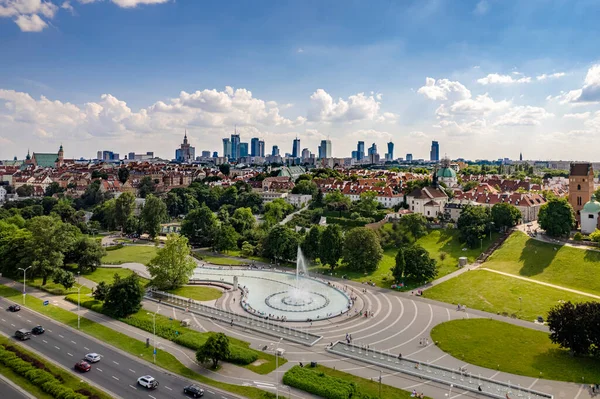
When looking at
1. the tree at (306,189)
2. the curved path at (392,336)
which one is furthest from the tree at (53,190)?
the curved path at (392,336)

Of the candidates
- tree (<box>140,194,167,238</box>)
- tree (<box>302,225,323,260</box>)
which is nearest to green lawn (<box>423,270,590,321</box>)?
tree (<box>302,225,323,260</box>)

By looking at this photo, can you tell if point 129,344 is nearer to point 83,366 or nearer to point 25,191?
point 83,366

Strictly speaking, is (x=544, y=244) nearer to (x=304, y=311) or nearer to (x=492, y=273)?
(x=492, y=273)

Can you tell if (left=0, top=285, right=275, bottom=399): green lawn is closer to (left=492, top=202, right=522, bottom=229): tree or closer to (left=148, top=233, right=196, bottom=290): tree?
(left=148, top=233, right=196, bottom=290): tree

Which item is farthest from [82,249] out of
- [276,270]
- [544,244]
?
[544,244]

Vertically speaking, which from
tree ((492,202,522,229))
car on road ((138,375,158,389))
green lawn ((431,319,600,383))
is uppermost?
tree ((492,202,522,229))

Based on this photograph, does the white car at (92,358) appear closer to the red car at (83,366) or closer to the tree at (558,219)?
the red car at (83,366)

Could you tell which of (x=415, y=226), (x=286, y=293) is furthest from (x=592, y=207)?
(x=286, y=293)
